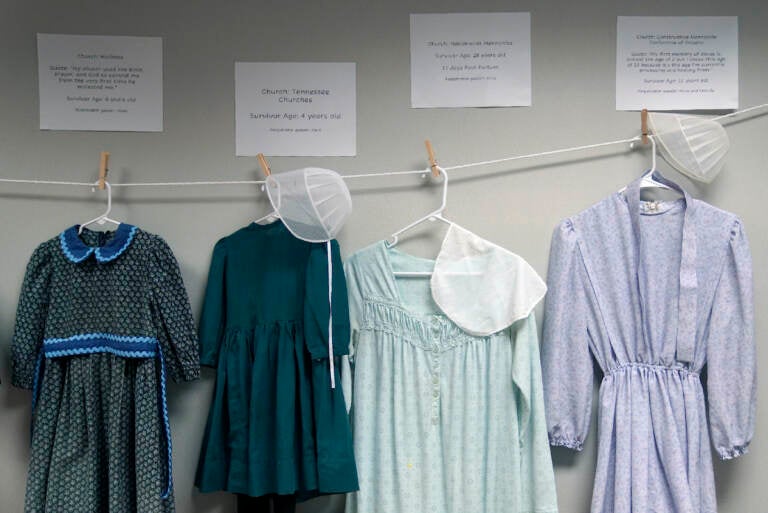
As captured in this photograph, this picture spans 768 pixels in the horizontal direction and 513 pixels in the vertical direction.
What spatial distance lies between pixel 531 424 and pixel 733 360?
0.49m

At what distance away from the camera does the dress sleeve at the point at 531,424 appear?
1.66 metres

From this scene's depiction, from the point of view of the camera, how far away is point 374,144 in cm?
181

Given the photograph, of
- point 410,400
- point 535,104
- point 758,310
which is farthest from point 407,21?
point 758,310

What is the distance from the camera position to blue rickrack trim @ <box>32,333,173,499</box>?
1.63 m

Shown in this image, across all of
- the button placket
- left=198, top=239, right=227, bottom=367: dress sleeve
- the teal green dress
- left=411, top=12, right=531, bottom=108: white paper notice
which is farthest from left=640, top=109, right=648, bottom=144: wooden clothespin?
left=198, top=239, right=227, bottom=367: dress sleeve

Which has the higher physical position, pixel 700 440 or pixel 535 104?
pixel 535 104

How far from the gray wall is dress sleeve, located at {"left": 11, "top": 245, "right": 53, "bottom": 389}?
145 millimetres

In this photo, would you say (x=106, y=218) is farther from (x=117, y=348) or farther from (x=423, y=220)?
(x=423, y=220)

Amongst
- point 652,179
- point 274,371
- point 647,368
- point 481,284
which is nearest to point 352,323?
point 274,371

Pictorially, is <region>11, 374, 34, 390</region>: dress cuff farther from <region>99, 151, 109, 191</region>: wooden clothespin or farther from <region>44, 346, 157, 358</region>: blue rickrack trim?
<region>99, 151, 109, 191</region>: wooden clothespin

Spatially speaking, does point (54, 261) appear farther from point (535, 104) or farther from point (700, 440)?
point (700, 440)

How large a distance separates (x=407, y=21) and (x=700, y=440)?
1.21 m

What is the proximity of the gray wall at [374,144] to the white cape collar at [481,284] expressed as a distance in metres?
0.10

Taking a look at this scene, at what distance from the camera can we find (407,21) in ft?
5.93
